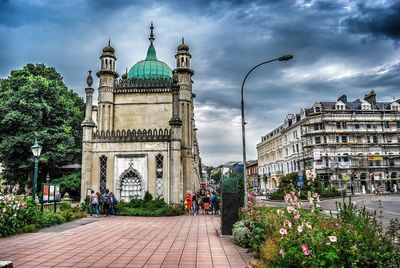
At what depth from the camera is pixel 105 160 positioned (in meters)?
24.4

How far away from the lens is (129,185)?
24.3 m

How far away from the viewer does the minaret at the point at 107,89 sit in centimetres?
2873

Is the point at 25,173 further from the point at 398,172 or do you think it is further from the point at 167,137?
the point at 398,172

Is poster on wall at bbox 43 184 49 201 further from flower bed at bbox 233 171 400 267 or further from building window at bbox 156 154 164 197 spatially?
flower bed at bbox 233 171 400 267

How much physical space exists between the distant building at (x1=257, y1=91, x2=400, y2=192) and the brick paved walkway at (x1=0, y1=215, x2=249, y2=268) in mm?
48831

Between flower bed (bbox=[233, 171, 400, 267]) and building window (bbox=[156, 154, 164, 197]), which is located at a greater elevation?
building window (bbox=[156, 154, 164, 197])

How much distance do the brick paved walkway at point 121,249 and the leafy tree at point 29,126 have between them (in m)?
17.7

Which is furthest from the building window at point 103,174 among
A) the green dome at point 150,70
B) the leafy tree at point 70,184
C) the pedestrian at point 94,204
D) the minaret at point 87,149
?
the green dome at point 150,70

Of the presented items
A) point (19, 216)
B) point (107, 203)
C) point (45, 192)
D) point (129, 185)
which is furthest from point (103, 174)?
point (19, 216)

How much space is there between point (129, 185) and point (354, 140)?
49.7 m

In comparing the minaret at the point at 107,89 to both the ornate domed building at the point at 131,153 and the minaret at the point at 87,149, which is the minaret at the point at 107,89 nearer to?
the ornate domed building at the point at 131,153

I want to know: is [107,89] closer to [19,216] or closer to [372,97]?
[19,216]

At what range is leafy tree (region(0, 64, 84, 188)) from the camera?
2847cm

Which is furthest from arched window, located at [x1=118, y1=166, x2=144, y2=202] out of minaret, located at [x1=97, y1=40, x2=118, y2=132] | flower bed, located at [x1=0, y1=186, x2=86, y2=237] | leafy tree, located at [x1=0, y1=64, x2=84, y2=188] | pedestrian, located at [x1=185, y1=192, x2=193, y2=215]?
leafy tree, located at [x1=0, y1=64, x2=84, y2=188]
